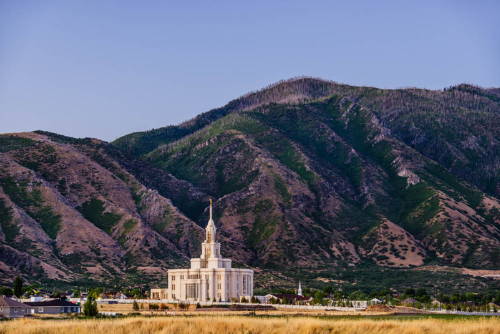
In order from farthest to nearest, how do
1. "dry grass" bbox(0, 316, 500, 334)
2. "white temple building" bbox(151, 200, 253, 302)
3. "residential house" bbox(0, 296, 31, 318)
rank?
"white temple building" bbox(151, 200, 253, 302)
"residential house" bbox(0, 296, 31, 318)
"dry grass" bbox(0, 316, 500, 334)

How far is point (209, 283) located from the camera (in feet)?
507

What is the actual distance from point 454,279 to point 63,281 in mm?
79906

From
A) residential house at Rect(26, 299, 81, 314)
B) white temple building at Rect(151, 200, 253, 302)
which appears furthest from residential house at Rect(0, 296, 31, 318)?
white temple building at Rect(151, 200, 253, 302)

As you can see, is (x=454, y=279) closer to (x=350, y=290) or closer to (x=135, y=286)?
(x=350, y=290)

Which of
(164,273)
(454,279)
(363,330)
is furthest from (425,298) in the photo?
(363,330)

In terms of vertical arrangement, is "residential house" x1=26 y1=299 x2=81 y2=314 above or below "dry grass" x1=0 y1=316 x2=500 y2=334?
above

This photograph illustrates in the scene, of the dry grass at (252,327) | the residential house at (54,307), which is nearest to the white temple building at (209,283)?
the residential house at (54,307)

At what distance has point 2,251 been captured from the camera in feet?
592

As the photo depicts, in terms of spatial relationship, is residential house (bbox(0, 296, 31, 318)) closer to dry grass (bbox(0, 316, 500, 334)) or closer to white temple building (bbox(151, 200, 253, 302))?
→ dry grass (bbox(0, 316, 500, 334))

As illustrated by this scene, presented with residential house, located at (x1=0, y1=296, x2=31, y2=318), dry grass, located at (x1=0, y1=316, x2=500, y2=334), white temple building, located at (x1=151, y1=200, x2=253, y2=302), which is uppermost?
white temple building, located at (x1=151, y1=200, x2=253, y2=302)

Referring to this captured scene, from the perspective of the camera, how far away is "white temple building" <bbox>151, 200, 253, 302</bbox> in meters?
153

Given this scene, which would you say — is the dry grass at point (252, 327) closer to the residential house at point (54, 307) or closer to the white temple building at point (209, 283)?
the residential house at point (54, 307)

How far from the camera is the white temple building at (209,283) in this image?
502ft

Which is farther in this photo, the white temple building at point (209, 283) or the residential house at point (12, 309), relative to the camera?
the white temple building at point (209, 283)
